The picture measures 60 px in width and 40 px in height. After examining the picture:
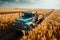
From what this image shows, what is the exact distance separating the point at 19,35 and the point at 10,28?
2921mm

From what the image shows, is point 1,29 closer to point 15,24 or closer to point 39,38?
point 15,24

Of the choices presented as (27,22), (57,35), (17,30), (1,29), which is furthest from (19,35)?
(57,35)

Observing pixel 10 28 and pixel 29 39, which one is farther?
pixel 10 28

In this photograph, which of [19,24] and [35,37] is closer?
[35,37]

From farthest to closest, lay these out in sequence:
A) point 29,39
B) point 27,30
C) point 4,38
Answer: point 27,30 < point 4,38 < point 29,39

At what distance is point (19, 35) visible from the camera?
16.2 m

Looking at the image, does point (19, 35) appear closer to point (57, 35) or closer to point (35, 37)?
point (35, 37)

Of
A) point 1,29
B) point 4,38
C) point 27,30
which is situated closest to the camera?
point 4,38

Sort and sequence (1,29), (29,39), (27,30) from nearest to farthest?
(29,39), (27,30), (1,29)

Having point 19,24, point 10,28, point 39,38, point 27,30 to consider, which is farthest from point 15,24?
point 39,38

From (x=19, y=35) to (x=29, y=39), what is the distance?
3.62 meters

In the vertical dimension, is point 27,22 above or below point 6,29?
above

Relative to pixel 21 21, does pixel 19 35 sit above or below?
below

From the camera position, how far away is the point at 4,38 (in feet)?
46.7
